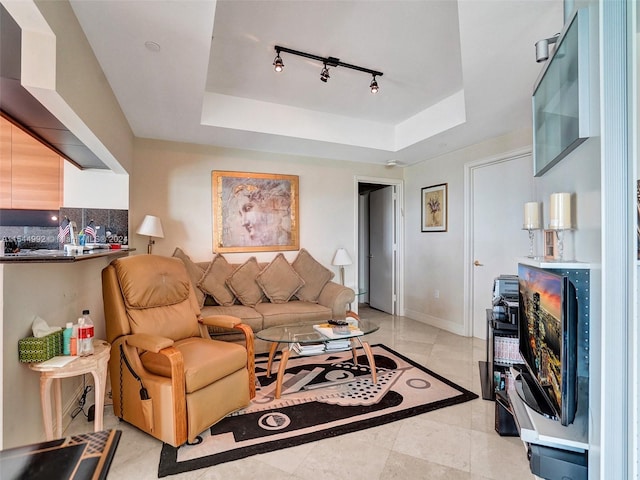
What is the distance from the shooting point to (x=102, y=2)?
5.02 ft

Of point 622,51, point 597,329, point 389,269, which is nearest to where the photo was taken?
point 622,51

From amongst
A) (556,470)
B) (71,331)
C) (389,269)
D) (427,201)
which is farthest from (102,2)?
(389,269)

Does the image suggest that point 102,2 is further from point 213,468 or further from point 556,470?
point 556,470

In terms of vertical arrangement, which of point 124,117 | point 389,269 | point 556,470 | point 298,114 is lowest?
point 556,470

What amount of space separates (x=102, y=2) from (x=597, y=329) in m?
2.56

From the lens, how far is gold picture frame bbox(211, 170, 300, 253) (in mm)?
3945

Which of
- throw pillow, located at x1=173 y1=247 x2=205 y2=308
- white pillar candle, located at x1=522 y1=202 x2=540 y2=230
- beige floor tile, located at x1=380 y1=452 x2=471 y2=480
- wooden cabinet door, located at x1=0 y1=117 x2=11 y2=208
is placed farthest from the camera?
throw pillow, located at x1=173 y1=247 x2=205 y2=308

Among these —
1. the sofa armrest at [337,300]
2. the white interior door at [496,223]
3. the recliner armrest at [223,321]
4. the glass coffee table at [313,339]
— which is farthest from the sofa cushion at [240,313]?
the white interior door at [496,223]

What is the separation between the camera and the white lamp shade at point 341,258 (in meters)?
4.35

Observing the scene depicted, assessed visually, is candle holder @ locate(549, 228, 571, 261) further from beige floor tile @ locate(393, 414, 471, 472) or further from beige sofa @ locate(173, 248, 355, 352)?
beige sofa @ locate(173, 248, 355, 352)

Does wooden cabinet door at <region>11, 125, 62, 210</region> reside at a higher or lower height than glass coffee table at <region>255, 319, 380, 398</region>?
higher

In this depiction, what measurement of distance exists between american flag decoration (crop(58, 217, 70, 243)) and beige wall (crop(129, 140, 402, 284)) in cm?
74

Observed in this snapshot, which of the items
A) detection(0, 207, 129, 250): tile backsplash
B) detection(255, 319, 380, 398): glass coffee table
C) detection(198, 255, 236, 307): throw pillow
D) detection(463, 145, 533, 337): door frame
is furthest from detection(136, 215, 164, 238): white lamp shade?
detection(463, 145, 533, 337): door frame

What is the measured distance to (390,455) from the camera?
1.81 m
